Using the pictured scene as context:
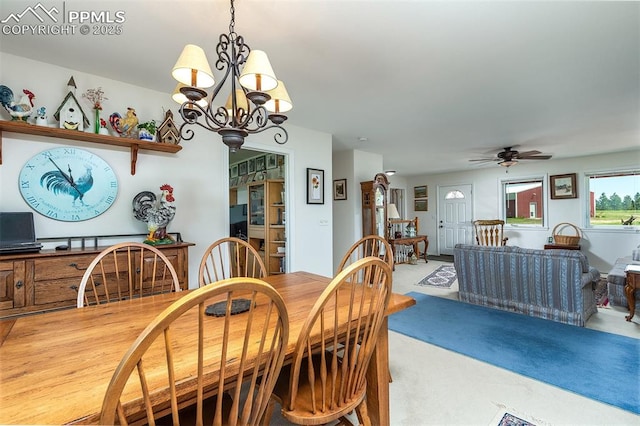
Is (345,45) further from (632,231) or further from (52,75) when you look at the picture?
(632,231)

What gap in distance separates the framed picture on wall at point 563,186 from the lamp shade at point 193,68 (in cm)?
741

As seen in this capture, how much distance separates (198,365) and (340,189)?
15.9 feet

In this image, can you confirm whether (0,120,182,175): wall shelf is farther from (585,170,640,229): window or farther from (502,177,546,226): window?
(585,170,640,229): window

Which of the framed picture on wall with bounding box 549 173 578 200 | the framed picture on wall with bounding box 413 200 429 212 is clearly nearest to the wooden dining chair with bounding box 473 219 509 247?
the framed picture on wall with bounding box 549 173 578 200

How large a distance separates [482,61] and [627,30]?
0.79 metres

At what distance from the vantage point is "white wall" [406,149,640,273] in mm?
5469

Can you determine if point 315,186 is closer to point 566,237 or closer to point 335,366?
point 335,366

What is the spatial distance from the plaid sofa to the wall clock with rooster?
3.94m

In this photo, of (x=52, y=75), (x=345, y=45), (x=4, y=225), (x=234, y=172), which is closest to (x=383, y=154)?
(x=234, y=172)

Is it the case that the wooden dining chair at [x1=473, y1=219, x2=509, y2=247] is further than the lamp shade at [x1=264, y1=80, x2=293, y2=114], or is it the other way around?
the wooden dining chair at [x1=473, y1=219, x2=509, y2=247]

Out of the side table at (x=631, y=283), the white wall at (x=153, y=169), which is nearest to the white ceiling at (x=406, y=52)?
the white wall at (x=153, y=169)

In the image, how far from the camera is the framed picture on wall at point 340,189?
17.5 ft

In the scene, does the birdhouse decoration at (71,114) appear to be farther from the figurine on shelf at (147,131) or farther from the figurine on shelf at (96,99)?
the figurine on shelf at (147,131)

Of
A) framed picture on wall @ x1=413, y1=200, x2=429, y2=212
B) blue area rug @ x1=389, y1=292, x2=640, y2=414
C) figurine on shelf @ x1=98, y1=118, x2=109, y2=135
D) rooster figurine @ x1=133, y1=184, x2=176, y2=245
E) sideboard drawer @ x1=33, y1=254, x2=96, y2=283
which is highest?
figurine on shelf @ x1=98, y1=118, x2=109, y2=135
